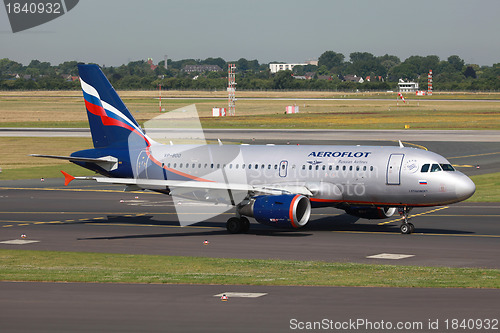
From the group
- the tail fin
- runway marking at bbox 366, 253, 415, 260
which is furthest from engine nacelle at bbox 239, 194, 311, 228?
the tail fin

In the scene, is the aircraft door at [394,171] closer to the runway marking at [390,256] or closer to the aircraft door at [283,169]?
the aircraft door at [283,169]

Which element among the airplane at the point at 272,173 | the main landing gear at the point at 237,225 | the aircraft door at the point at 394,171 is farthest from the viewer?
the main landing gear at the point at 237,225

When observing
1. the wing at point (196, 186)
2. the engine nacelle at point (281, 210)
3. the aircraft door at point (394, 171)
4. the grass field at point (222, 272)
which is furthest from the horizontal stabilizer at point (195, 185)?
the grass field at point (222, 272)

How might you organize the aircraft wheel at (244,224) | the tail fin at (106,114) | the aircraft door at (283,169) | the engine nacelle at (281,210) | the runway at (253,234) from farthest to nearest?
the tail fin at (106,114)
the aircraft door at (283,169)
the aircraft wheel at (244,224)
the engine nacelle at (281,210)
the runway at (253,234)

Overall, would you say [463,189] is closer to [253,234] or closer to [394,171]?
[394,171]

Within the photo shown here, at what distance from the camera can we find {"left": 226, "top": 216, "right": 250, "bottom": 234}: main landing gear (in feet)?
145

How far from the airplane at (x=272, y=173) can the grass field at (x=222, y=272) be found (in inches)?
272

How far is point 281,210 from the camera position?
134ft

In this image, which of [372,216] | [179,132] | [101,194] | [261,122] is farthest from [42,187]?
[261,122]

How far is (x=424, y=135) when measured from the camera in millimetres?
112312

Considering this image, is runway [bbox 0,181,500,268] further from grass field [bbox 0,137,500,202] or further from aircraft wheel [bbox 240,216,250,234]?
grass field [bbox 0,137,500,202]

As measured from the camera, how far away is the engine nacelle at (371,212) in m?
45.0

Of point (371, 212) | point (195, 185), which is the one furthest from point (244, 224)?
point (371, 212)

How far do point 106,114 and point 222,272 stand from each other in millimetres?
21349
